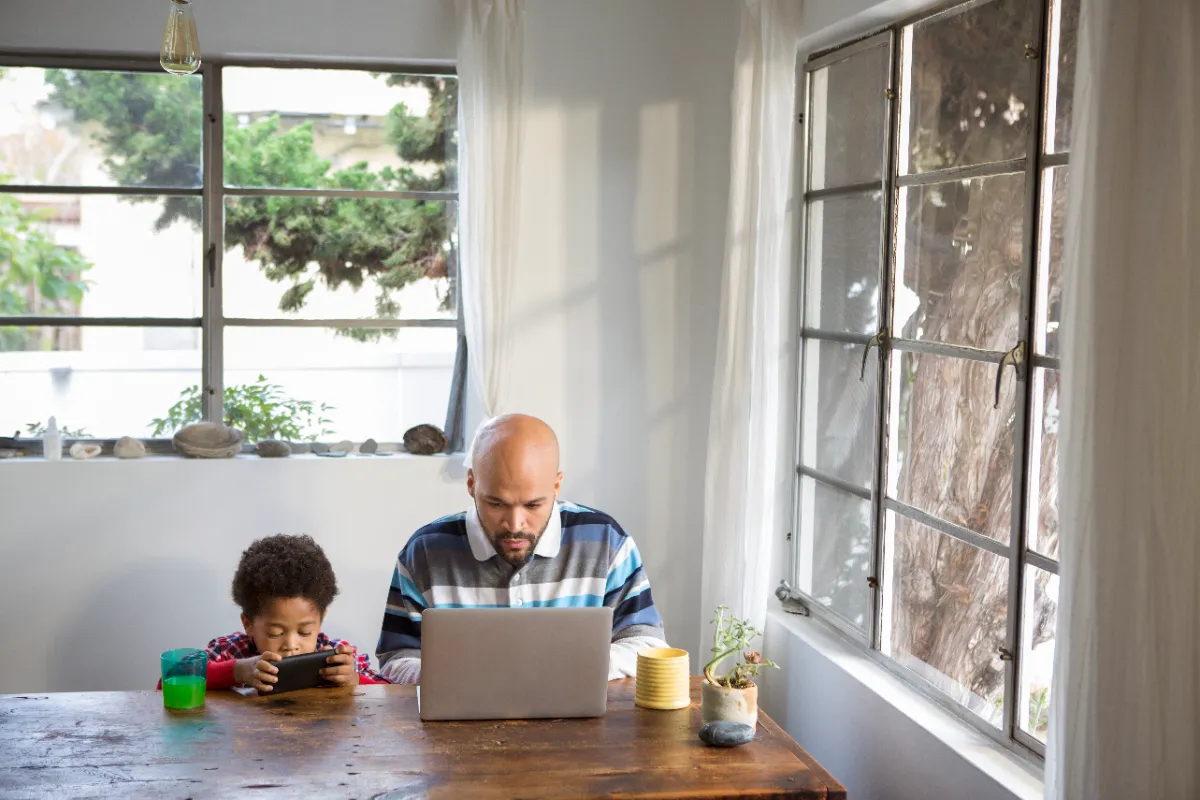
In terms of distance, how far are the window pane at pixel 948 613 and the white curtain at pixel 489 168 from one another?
4.96 feet

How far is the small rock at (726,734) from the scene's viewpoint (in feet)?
7.46

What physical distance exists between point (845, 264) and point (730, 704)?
71.3 inches

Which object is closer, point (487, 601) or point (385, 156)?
point (487, 601)

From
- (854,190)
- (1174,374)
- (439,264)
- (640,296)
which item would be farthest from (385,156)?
(1174,374)

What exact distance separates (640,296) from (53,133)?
2.12m

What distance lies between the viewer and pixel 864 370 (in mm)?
3613

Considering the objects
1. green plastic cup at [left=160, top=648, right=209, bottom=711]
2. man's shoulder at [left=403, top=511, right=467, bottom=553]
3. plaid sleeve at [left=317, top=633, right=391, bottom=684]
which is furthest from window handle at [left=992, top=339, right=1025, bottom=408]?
green plastic cup at [left=160, top=648, right=209, bottom=711]

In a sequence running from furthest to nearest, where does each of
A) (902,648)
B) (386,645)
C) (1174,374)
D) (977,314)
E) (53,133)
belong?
(53,133)
(902,648)
(977,314)
(386,645)
(1174,374)

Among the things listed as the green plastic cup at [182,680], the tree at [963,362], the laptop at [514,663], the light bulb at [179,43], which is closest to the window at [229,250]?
the tree at [963,362]

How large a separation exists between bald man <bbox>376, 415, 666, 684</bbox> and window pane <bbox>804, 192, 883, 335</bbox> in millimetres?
1156

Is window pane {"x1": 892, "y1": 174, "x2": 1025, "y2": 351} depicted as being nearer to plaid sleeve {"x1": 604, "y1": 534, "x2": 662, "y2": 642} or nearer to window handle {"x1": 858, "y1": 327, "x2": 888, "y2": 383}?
window handle {"x1": 858, "y1": 327, "x2": 888, "y2": 383}

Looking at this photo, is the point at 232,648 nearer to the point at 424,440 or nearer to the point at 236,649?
the point at 236,649

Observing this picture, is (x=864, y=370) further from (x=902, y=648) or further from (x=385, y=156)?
(x=385, y=156)

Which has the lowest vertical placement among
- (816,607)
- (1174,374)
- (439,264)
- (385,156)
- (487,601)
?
(816,607)
